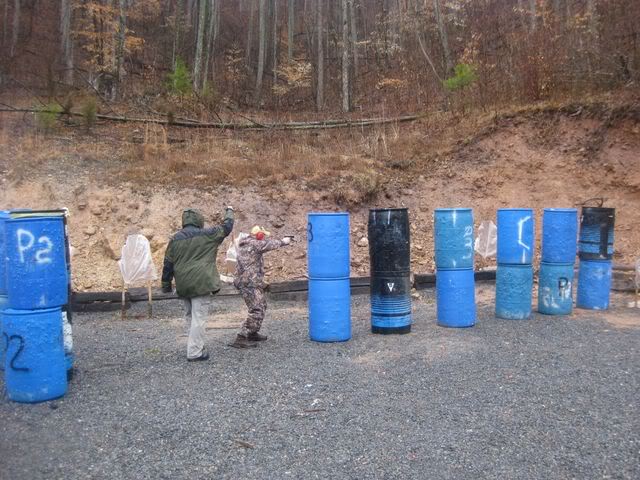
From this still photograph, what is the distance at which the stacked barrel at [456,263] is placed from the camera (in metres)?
8.90

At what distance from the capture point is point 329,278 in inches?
327

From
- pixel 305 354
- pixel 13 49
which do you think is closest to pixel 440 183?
pixel 305 354

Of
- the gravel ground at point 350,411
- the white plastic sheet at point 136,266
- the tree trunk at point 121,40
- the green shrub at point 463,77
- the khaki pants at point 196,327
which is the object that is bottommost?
the gravel ground at point 350,411

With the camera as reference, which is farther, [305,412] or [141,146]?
[141,146]

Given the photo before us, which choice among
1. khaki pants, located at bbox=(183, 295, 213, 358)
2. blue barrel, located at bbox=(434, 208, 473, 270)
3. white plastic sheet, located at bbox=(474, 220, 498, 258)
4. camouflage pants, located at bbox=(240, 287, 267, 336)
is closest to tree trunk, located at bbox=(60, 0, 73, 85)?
white plastic sheet, located at bbox=(474, 220, 498, 258)

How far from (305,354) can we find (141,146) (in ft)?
42.0

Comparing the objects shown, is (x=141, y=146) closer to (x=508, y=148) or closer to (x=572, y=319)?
(x=508, y=148)

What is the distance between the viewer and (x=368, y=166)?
17.8 meters

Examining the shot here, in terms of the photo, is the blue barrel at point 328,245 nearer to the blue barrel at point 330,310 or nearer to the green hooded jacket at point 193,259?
the blue barrel at point 330,310

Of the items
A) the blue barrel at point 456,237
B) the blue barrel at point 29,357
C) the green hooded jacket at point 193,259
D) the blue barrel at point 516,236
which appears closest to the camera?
the blue barrel at point 29,357

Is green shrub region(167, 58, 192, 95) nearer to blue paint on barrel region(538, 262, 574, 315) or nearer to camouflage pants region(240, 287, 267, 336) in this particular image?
camouflage pants region(240, 287, 267, 336)

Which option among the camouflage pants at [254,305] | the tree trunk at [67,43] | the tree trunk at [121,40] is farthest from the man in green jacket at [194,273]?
the tree trunk at [67,43]

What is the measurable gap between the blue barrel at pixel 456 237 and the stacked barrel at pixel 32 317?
5.57 meters

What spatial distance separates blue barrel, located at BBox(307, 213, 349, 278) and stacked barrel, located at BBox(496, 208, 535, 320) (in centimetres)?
295
